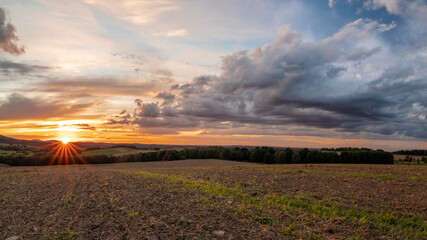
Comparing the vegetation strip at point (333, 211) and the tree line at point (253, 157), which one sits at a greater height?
the vegetation strip at point (333, 211)

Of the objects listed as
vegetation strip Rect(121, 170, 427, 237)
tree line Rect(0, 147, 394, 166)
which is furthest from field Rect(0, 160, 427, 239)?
tree line Rect(0, 147, 394, 166)

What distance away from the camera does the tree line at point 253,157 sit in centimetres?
7800

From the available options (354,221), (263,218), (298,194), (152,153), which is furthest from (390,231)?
(152,153)

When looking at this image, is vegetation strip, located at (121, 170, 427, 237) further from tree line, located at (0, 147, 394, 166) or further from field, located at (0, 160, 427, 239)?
tree line, located at (0, 147, 394, 166)

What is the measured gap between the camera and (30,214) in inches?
456

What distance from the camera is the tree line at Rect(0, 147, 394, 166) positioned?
256 ft

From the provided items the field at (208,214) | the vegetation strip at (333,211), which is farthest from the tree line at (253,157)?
the vegetation strip at (333,211)

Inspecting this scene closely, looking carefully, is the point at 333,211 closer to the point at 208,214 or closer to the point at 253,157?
the point at 208,214

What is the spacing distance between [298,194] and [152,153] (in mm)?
78668

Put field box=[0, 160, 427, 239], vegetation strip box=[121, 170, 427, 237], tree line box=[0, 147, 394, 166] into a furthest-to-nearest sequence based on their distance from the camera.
→ tree line box=[0, 147, 394, 166]
vegetation strip box=[121, 170, 427, 237]
field box=[0, 160, 427, 239]

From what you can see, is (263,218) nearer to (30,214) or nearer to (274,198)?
(274,198)

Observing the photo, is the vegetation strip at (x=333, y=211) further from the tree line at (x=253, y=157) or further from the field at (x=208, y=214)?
the tree line at (x=253, y=157)

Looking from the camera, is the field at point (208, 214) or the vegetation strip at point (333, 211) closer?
the field at point (208, 214)

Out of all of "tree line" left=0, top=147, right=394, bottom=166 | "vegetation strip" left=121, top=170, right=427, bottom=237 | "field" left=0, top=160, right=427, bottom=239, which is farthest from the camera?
"tree line" left=0, top=147, right=394, bottom=166
